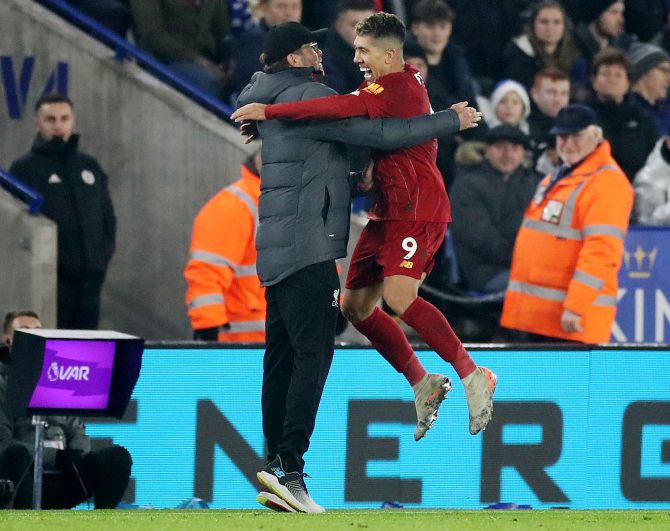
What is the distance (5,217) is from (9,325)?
5.47ft

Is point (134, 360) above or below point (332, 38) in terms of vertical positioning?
below

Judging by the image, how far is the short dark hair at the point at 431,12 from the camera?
14.4 metres

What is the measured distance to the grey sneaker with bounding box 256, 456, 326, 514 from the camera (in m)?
8.73

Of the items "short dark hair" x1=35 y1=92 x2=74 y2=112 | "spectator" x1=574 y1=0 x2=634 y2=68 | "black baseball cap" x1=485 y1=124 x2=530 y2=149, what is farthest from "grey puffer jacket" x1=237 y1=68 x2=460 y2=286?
"spectator" x1=574 y1=0 x2=634 y2=68

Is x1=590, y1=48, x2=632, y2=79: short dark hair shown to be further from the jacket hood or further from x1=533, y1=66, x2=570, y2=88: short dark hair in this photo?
the jacket hood

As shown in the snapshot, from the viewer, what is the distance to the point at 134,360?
9.55 metres

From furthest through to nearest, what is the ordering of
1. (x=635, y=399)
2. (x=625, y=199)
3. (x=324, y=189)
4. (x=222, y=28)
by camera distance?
(x=222, y=28) → (x=625, y=199) → (x=635, y=399) → (x=324, y=189)

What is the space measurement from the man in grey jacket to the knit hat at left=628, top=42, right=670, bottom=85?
21.9 ft

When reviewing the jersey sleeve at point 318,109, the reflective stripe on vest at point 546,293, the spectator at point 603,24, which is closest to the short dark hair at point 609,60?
the spectator at point 603,24

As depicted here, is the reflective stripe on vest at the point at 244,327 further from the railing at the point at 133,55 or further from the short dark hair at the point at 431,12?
the short dark hair at the point at 431,12

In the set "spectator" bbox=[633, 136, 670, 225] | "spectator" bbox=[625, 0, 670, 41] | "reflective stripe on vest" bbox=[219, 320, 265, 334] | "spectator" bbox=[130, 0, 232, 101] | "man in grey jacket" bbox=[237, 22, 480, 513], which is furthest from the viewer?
"spectator" bbox=[625, 0, 670, 41]

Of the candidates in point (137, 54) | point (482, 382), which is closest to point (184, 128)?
point (137, 54)

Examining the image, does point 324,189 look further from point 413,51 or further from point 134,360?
point 413,51

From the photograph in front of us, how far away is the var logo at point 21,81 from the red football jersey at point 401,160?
5.77m
